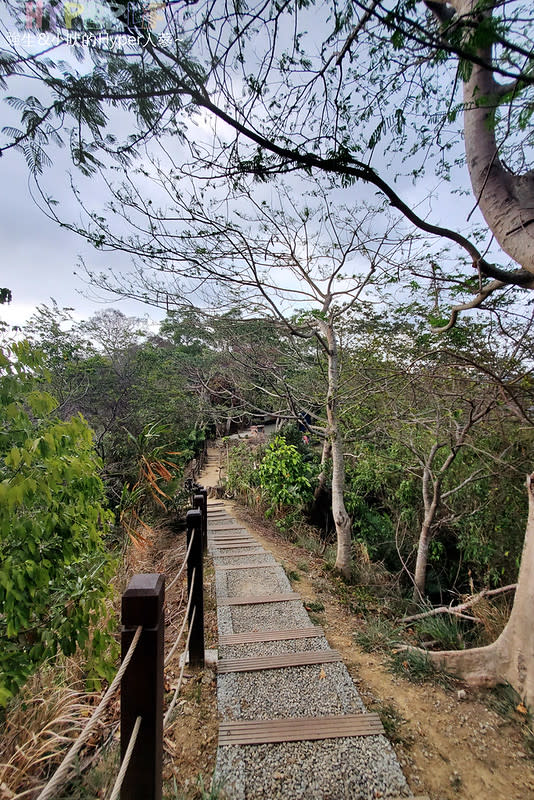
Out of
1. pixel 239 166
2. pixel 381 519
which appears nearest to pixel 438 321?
pixel 239 166

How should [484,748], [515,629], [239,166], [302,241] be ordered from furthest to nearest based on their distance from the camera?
1. [302,241]
2. [515,629]
3. [239,166]
4. [484,748]

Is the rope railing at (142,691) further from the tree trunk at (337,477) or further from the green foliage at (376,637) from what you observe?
the tree trunk at (337,477)

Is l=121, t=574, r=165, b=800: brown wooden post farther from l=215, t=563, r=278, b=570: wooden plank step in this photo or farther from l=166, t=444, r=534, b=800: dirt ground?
l=215, t=563, r=278, b=570: wooden plank step

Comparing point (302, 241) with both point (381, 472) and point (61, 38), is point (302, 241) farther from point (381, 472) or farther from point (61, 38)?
point (381, 472)

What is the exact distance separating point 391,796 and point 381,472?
3.71 m

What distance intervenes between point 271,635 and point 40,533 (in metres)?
2.10

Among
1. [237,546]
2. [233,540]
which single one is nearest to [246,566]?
[237,546]

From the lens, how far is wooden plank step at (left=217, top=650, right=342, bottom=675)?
7.15 feet

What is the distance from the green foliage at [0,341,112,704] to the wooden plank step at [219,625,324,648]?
4.05ft

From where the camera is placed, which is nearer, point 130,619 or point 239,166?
point 130,619

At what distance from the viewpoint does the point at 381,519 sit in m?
5.52

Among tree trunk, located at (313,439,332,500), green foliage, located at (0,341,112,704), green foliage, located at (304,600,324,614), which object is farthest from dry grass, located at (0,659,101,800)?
tree trunk, located at (313,439,332,500)

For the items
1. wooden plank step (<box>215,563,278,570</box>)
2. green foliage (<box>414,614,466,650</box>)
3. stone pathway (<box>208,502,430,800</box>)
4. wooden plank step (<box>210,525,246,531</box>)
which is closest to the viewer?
stone pathway (<box>208,502,430,800</box>)

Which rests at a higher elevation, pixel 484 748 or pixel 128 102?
pixel 128 102
